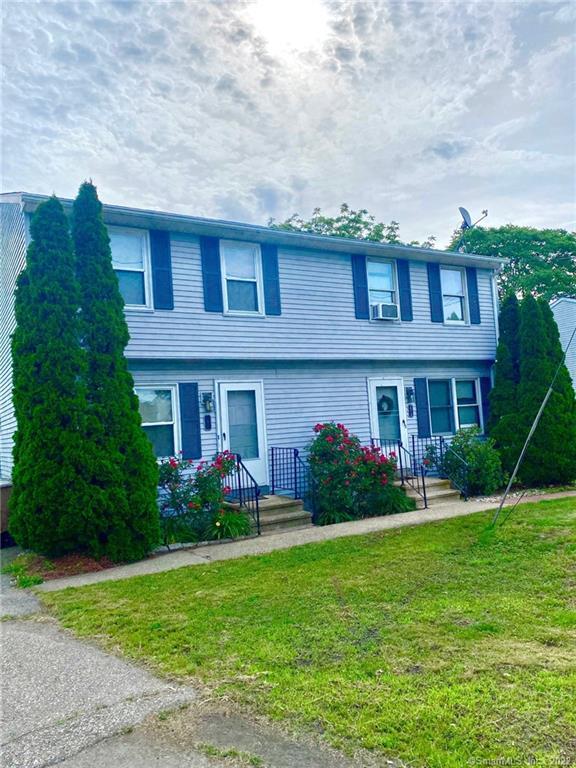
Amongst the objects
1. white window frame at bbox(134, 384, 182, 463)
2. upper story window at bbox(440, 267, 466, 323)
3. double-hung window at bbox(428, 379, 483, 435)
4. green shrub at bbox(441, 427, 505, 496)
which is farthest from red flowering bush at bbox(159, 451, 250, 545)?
upper story window at bbox(440, 267, 466, 323)

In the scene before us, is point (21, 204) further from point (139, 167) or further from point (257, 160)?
point (257, 160)

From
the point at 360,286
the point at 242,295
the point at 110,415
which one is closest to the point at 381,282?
the point at 360,286

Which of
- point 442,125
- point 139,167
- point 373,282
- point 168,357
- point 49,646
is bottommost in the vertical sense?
point 49,646

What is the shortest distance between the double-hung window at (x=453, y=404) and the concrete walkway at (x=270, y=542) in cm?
316

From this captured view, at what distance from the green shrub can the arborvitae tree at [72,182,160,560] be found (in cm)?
633

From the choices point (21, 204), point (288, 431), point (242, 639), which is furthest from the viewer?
point (288, 431)

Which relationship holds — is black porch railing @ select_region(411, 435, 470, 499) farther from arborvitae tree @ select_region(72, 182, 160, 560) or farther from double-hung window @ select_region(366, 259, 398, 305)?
arborvitae tree @ select_region(72, 182, 160, 560)

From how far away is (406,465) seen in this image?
11797mm

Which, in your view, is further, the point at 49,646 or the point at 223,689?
the point at 49,646

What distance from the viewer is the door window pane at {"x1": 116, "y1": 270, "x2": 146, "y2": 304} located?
30.9 ft

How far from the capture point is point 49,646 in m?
4.36

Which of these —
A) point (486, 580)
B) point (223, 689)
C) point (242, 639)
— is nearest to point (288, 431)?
point (486, 580)

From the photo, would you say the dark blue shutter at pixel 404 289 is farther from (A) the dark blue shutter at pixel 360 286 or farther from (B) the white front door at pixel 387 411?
(B) the white front door at pixel 387 411

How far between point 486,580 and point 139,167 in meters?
12.1
